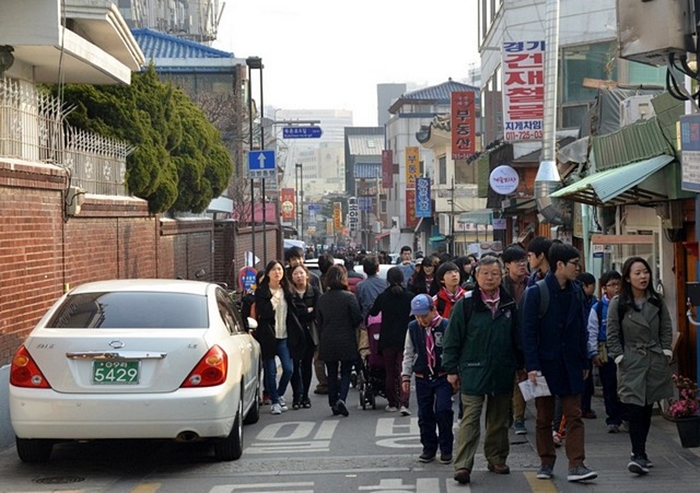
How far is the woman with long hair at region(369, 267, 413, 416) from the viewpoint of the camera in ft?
42.2

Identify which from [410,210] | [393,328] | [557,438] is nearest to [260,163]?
[393,328]

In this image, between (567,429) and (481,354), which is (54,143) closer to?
(481,354)

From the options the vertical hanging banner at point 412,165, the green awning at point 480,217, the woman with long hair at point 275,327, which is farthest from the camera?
the vertical hanging banner at point 412,165

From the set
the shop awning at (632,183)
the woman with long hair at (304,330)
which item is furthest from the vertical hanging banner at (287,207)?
the shop awning at (632,183)

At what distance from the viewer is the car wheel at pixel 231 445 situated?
9.74 m

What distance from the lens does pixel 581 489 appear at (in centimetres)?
834

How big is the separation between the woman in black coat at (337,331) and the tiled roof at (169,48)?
37324 millimetres

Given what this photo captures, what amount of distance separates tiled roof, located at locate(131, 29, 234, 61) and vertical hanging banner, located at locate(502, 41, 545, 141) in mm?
26516

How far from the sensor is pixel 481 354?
8711mm

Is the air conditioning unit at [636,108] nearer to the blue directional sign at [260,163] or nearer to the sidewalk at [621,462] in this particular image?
the sidewalk at [621,462]

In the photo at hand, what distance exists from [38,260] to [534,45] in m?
14.6

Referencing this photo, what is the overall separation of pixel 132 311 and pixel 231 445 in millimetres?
→ 1436

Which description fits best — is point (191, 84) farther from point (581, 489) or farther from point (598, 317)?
point (581, 489)

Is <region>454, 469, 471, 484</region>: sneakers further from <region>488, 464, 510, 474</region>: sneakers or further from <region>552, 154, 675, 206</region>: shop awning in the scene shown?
<region>552, 154, 675, 206</region>: shop awning
